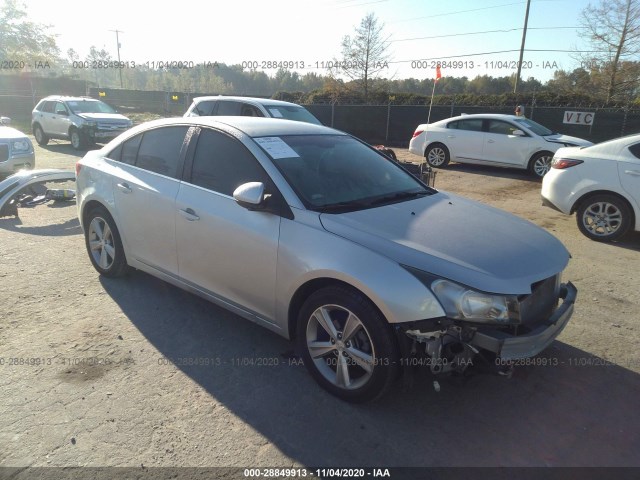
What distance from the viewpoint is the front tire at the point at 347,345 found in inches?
102

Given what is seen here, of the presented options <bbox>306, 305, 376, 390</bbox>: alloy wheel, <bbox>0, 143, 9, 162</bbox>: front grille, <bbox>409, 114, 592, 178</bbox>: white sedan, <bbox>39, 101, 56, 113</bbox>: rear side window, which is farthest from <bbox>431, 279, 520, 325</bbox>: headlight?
<bbox>39, 101, 56, 113</bbox>: rear side window

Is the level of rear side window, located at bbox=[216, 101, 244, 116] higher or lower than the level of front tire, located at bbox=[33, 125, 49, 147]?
higher

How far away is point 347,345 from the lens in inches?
110

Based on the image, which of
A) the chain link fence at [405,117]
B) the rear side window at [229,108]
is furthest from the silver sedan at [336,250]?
the chain link fence at [405,117]

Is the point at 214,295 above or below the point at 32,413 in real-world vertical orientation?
above

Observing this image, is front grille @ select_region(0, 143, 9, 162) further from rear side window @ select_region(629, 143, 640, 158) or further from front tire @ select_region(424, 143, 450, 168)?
rear side window @ select_region(629, 143, 640, 158)

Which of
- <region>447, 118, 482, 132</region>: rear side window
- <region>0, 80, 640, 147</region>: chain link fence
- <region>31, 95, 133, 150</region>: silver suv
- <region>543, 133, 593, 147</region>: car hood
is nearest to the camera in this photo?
<region>543, 133, 593, 147</region>: car hood

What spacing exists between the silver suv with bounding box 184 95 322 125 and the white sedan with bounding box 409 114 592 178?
16.0 feet

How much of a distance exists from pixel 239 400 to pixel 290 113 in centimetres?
813

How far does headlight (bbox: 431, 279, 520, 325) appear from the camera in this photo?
247 centimetres

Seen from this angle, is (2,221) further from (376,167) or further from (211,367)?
(376,167)

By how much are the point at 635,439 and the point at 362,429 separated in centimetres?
161

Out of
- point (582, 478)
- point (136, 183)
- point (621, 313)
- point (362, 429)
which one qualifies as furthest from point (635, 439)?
point (136, 183)

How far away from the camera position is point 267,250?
121 inches
